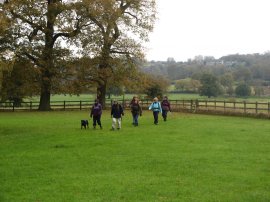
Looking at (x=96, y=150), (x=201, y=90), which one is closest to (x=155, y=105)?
(x=96, y=150)

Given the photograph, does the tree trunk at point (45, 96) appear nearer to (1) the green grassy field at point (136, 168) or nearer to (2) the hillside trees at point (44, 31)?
(2) the hillside trees at point (44, 31)

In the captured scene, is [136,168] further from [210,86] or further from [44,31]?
[210,86]

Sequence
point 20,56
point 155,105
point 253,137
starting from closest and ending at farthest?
1. point 253,137
2. point 155,105
3. point 20,56

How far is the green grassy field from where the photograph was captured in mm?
9016

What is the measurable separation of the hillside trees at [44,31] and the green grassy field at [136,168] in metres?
24.2

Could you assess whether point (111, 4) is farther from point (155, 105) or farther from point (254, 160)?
point (254, 160)

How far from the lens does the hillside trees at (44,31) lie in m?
40.9

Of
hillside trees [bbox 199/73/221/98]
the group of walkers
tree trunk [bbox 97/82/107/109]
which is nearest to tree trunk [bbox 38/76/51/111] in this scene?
tree trunk [bbox 97/82/107/109]

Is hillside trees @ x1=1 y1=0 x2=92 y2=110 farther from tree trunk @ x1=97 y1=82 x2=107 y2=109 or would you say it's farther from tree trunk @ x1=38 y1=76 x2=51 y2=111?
tree trunk @ x1=97 y1=82 x2=107 y2=109

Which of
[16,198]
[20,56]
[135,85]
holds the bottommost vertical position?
[16,198]

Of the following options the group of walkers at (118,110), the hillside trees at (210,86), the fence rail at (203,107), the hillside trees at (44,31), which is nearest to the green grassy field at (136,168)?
the group of walkers at (118,110)

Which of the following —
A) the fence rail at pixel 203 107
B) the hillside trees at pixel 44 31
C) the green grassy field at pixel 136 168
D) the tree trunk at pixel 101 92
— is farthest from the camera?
the tree trunk at pixel 101 92

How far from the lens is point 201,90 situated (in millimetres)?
78312

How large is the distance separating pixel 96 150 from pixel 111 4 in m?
29.2
